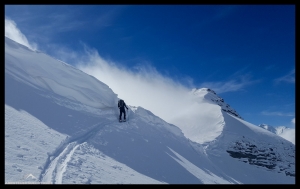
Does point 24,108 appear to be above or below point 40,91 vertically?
below

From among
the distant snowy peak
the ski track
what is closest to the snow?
the ski track

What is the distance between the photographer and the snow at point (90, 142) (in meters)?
9.48

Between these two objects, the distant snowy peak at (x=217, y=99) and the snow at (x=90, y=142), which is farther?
the distant snowy peak at (x=217, y=99)

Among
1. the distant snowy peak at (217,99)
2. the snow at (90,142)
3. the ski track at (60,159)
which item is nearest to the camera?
the ski track at (60,159)

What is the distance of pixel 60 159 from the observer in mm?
10023

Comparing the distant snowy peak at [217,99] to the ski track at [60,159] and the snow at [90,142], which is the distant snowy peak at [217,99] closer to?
the snow at [90,142]

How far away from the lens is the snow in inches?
373

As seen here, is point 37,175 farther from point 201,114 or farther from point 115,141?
point 201,114

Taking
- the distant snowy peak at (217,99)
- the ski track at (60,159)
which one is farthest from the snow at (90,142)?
the distant snowy peak at (217,99)

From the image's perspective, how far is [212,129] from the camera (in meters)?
32.6

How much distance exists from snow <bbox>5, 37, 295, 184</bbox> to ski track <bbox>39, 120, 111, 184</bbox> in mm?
35

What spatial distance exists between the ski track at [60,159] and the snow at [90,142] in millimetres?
35

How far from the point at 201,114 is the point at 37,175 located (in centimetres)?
3474
